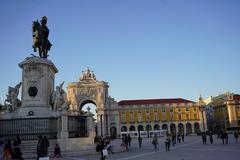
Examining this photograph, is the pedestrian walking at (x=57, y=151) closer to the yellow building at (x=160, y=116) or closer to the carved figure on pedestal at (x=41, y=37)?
the carved figure on pedestal at (x=41, y=37)

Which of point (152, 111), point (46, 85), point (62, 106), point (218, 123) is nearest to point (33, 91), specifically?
point (46, 85)

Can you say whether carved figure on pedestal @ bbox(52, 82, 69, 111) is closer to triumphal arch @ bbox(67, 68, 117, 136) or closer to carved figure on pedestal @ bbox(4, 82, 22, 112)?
carved figure on pedestal @ bbox(4, 82, 22, 112)

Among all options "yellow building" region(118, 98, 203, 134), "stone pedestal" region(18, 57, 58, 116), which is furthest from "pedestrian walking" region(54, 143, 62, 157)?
"yellow building" region(118, 98, 203, 134)

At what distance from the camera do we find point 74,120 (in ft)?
63.2

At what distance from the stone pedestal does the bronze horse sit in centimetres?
136

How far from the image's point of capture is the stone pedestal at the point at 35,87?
60.3ft

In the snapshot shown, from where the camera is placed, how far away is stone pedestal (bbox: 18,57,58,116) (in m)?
18.4

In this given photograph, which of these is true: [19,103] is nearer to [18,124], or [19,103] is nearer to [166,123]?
[18,124]

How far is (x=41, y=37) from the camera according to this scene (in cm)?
2020

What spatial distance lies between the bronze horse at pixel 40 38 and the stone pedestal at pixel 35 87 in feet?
4.46

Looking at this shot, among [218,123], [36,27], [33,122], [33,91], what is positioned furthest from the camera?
[218,123]

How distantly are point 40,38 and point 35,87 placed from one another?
370 cm

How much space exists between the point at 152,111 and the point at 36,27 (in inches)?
2763

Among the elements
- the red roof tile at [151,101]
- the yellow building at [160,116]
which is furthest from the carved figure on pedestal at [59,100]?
the red roof tile at [151,101]
